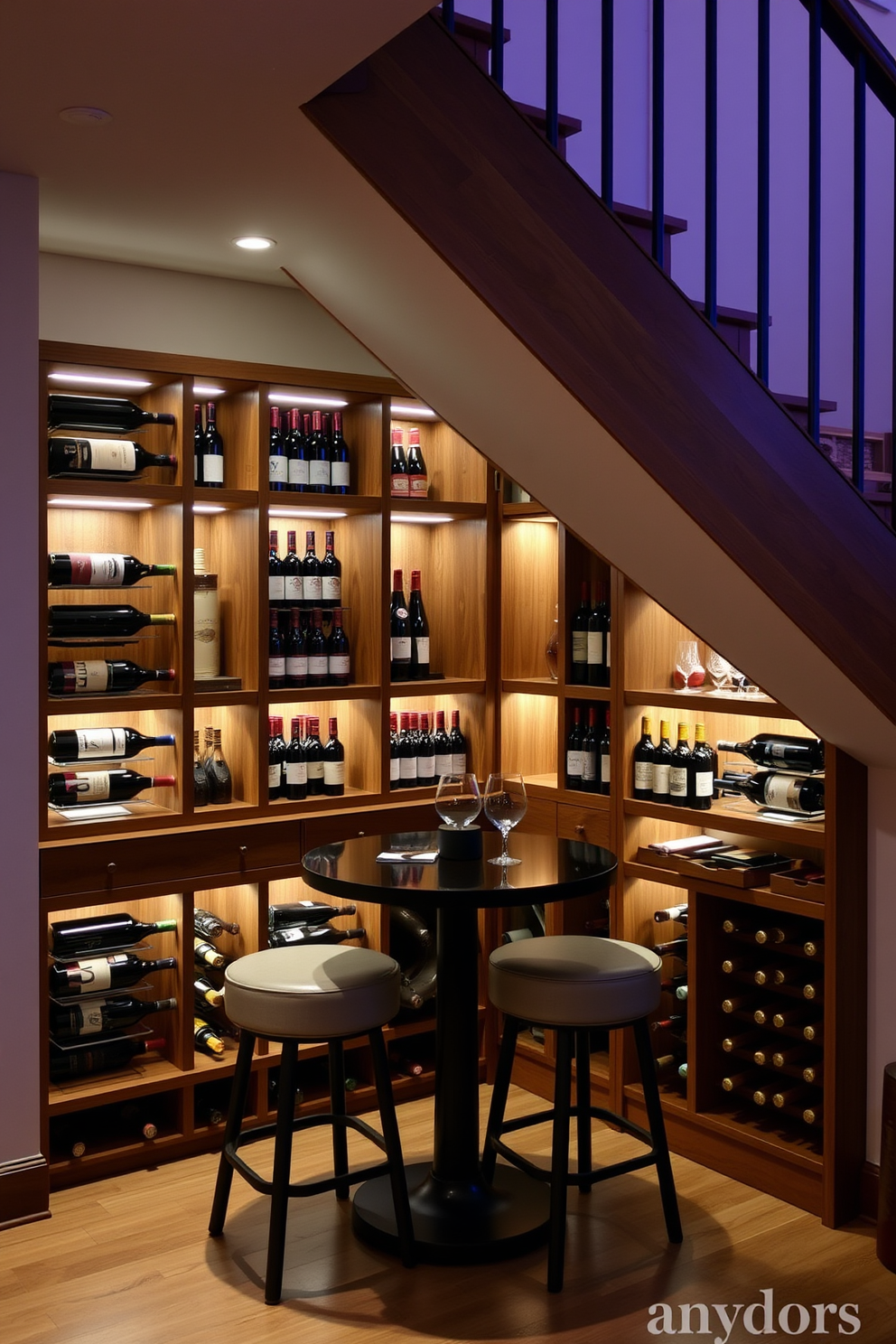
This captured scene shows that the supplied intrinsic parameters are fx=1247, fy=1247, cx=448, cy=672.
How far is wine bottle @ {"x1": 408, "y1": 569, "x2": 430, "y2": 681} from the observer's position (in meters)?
4.41

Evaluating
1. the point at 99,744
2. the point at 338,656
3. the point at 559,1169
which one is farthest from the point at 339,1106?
the point at 338,656

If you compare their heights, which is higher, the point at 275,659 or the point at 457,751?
the point at 275,659

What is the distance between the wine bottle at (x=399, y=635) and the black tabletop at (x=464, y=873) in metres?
1.11

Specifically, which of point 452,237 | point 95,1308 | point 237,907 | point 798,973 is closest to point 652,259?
point 452,237

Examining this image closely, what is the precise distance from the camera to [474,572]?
446 centimetres

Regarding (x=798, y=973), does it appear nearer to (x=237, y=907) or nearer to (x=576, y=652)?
(x=576, y=652)

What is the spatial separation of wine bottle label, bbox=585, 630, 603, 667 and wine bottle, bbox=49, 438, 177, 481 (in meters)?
1.45

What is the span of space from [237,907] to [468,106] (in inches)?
99.1

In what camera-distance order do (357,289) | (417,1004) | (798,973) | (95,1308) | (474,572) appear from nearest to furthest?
(95,1308), (357,289), (798,973), (417,1004), (474,572)

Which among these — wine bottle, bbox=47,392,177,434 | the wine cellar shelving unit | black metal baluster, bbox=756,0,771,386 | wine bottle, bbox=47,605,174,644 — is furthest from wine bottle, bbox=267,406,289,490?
black metal baluster, bbox=756,0,771,386

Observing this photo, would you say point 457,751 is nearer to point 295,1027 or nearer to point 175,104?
point 295,1027

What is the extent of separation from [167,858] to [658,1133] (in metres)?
1.58

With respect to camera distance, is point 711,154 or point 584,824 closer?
point 711,154

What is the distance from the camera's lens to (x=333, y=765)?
4.17m
